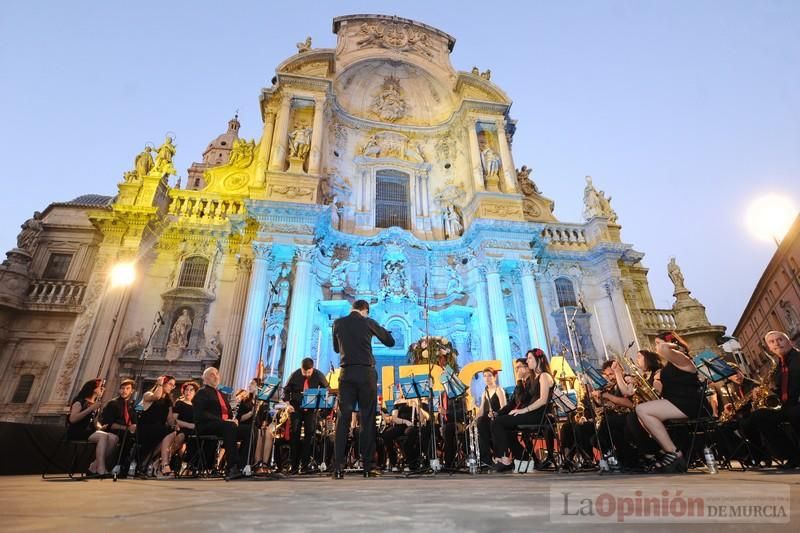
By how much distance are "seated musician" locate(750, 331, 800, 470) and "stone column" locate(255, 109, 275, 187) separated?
592 inches

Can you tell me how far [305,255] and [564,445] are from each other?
31.9 ft

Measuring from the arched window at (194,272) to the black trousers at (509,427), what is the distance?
1204cm

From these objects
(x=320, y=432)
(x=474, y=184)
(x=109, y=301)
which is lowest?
(x=320, y=432)

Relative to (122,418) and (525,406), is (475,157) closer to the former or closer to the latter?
(525,406)

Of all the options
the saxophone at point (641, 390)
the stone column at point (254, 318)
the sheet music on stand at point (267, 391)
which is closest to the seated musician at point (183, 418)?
the sheet music on stand at point (267, 391)

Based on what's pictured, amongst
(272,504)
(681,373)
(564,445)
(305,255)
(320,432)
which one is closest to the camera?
(272,504)

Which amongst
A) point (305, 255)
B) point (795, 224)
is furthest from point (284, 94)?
point (795, 224)

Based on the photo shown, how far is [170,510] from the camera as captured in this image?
1559 millimetres

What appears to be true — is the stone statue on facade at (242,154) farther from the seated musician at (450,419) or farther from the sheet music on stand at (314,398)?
the seated musician at (450,419)

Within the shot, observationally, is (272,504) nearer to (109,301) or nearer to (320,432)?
(320,432)

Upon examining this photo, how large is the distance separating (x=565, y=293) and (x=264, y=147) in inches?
542

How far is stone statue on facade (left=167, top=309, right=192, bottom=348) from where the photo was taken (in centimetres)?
1280

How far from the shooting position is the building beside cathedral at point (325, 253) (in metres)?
12.7

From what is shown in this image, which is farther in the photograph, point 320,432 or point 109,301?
point 109,301
